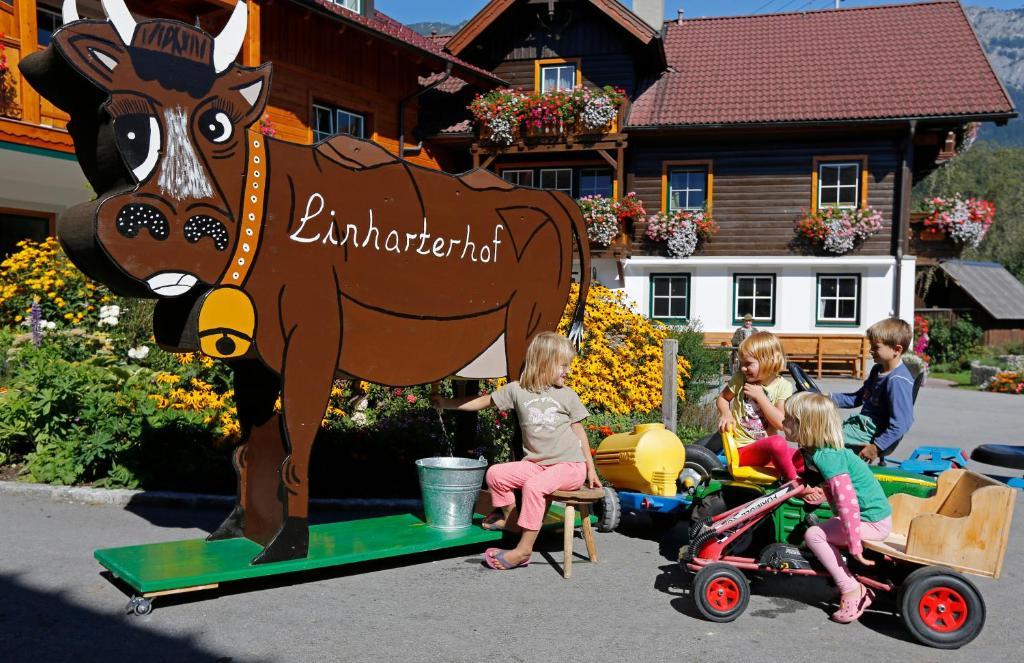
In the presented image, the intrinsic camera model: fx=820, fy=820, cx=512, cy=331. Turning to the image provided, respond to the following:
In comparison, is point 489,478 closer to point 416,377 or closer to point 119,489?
point 416,377

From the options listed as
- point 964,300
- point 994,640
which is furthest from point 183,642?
point 964,300

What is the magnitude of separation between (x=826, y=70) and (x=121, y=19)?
2108cm

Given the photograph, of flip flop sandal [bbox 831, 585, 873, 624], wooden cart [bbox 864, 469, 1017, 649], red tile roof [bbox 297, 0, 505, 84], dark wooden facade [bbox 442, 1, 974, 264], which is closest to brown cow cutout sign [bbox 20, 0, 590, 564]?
flip flop sandal [bbox 831, 585, 873, 624]

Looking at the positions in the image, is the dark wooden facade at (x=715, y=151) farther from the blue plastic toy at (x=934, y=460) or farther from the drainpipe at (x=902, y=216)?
the blue plastic toy at (x=934, y=460)

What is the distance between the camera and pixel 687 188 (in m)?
22.2

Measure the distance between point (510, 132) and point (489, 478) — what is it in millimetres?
16620

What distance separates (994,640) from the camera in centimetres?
424

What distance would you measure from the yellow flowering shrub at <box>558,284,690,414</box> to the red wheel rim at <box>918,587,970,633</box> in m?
5.40

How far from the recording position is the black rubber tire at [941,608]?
13.4 feet

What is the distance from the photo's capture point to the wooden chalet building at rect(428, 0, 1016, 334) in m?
20.6

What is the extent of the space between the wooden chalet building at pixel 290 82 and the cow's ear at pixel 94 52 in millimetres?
9675

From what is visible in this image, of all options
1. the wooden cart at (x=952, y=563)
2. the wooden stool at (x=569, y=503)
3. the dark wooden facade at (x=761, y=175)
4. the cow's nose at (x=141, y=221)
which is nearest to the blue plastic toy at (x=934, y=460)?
the wooden cart at (x=952, y=563)

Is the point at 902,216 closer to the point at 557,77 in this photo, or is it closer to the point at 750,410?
the point at 557,77

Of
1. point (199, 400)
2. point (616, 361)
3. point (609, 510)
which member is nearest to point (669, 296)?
point (616, 361)
